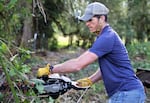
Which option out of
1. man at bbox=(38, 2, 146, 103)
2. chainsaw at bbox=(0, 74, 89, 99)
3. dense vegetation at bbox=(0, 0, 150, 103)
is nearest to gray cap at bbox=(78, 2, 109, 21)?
man at bbox=(38, 2, 146, 103)

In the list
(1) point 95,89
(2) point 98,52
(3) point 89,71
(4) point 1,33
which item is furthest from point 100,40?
(3) point 89,71

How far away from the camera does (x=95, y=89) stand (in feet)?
27.9

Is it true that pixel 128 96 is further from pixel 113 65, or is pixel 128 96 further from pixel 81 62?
pixel 81 62

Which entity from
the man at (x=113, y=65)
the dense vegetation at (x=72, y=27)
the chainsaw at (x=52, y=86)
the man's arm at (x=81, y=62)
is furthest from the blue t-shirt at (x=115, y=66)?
the dense vegetation at (x=72, y=27)

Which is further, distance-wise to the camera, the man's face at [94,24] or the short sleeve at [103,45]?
the man's face at [94,24]

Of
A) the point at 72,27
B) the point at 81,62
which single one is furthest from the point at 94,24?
the point at 72,27

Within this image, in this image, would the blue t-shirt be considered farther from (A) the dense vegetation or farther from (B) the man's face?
(A) the dense vegetation

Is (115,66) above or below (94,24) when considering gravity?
below

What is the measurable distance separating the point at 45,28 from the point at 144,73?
1212 cm

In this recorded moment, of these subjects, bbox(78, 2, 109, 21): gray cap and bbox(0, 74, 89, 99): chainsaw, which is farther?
bbox(0, 74, 89, 99): chainsaw

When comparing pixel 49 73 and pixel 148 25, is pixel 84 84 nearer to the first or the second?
pixel 49 73

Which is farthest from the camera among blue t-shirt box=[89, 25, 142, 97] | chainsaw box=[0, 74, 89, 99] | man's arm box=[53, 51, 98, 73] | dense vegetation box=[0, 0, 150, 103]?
dense vegetation box=[0, 0, 150, 103]

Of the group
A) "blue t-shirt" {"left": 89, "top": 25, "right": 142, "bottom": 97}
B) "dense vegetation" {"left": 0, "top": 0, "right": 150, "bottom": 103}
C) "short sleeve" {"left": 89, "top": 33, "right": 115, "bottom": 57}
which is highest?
"short sleeve" {"left": 89, "top": 33, "right": 115, "bottom": 57}

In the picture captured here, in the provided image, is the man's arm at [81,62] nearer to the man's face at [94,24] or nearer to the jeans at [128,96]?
the man's face at [94,24]
